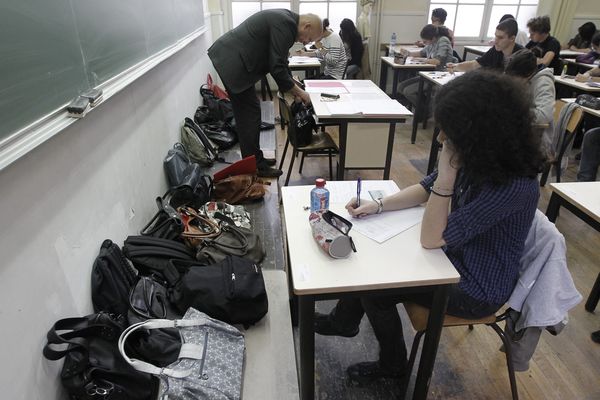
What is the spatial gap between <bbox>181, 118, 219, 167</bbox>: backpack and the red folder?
49 cm

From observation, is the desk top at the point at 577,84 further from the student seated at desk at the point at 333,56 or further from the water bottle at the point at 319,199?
the water bottle at the point at 319,199

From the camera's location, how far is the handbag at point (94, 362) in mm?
1161

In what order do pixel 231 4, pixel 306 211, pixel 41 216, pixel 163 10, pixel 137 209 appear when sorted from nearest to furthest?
pixel 41 216 → pixel 306 211 → pixel 137 209 → pixel 163 10 → pixel 231 4

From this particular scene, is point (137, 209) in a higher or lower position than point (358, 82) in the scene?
lower

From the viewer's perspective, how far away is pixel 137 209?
6.59ft

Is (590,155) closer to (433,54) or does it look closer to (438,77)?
(438,77)

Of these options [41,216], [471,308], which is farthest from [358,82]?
[41,216]

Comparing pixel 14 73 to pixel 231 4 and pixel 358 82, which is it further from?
pixel 231 4

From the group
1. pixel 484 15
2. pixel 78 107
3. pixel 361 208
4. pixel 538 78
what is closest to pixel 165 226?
pixel 78 107

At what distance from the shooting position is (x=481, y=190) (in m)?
1.17

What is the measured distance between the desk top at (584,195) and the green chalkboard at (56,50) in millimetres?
1983

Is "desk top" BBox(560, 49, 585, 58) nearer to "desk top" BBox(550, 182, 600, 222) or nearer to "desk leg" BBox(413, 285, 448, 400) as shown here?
"desk top" BBox(550, 182, 600, 222)

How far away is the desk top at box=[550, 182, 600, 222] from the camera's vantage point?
1.56m

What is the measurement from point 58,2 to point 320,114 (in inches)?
68.4
